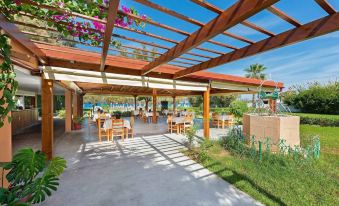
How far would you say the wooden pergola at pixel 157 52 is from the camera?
2.17 meters

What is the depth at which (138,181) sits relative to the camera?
3662 millimetres

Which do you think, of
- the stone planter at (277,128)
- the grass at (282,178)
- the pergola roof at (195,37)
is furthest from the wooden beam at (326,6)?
the stone planter at (277,128)

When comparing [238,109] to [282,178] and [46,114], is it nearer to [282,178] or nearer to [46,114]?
[282,178]

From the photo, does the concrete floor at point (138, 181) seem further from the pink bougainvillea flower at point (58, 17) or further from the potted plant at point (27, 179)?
the pink bougainvillea flower at point (58, 17)

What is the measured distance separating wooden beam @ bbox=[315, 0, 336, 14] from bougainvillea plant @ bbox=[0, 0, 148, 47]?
7.05 ft

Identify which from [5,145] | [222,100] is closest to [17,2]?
[5,145]

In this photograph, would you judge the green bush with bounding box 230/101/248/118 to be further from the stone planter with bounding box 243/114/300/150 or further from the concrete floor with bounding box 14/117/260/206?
the concrete floor with bounding box 14/117/260/206

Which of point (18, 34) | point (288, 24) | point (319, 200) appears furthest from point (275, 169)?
point (18, 34)

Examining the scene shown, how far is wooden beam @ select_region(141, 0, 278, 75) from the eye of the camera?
1860 millimetres

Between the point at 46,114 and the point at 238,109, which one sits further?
the point at 238,109

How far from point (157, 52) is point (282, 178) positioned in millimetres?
3781

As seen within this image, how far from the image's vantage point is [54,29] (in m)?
2.80

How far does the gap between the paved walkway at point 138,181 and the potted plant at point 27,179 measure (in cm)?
129

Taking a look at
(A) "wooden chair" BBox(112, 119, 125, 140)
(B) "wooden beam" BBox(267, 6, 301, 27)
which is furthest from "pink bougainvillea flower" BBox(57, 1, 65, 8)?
(A) "wooden chair" BBox(112, 119, 125, 140)
